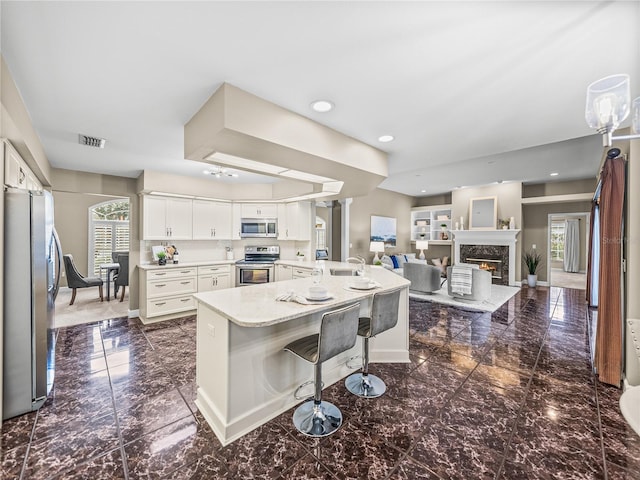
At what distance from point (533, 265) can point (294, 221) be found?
22.8 feet

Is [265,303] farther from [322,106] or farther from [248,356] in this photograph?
[322,106]

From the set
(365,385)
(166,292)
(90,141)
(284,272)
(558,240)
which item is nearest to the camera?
(365,385)

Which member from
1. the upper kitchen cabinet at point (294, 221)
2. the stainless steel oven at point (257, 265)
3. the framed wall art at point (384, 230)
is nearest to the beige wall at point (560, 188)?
the framed wall art at point (384, 230)

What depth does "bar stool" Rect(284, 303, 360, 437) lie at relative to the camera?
1877mm

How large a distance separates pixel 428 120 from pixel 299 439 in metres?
2.95

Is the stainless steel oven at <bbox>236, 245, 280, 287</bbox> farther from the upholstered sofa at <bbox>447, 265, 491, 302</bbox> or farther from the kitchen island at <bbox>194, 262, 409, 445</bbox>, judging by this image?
the upholstered sofa at <bbox>447, 265, 491, 302</bbox>

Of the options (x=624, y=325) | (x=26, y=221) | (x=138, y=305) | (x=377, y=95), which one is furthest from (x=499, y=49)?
(x=138, y=305)

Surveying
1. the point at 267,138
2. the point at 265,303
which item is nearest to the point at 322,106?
the point at 267,138

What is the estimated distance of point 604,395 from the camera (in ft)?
8.09

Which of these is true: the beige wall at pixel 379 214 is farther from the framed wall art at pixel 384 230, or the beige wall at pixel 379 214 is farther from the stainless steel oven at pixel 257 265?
the stainless steel oven at pixel 257 265

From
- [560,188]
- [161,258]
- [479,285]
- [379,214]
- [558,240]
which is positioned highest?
[560,188]

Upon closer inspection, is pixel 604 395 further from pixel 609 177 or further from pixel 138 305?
pixel 138 305

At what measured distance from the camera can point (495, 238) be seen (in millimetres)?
7930

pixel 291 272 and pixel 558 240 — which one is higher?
pixel 558 240
